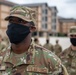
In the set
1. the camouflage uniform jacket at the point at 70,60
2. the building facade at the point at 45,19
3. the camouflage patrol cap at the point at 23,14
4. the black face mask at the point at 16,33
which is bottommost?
the building facade at the point at 45,19

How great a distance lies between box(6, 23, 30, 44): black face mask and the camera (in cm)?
277

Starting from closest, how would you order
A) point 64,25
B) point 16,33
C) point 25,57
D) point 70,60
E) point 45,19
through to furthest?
point 16,33, point 25,57, point 70,60, point 45,19, point 64,25

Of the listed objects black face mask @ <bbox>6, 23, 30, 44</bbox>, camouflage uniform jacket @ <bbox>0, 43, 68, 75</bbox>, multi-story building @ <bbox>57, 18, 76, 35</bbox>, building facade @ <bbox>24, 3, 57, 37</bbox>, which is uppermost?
black face mask @ <bbox>6, 23, 30, 44</bbox>

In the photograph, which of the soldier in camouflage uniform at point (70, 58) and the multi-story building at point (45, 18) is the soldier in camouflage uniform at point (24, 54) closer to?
the soldier in camouflage uniform at point (70, 58)

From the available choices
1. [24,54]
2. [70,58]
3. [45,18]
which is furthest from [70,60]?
[45,18]

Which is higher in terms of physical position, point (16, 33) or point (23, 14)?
point (23, 14)

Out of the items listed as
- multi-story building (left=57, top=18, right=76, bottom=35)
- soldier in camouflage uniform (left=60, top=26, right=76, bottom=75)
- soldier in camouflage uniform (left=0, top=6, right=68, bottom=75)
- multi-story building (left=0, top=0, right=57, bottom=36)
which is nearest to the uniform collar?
soldier in camouflage uniform (left=0, top=6, right=68, bottom=75)

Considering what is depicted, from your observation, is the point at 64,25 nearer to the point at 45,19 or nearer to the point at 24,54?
the point at 45,19

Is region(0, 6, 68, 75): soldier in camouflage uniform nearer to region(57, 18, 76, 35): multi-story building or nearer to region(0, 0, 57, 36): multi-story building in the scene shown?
region(0, 0, 57, 36): multi-story building

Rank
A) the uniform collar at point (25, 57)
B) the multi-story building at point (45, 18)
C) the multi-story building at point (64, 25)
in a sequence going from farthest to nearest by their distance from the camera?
1. the multi-story building at point (64, 25)
2. the multi-story building at point (45, 18)
3. the uniform collar at point (25, 57)

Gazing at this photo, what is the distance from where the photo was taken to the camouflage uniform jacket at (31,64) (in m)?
2.85

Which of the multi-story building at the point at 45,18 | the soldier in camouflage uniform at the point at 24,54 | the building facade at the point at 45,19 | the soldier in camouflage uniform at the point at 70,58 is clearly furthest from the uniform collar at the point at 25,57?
the building facade at the point at 45,19

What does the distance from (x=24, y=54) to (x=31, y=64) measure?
0.12 m

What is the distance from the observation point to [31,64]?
2887 mm
